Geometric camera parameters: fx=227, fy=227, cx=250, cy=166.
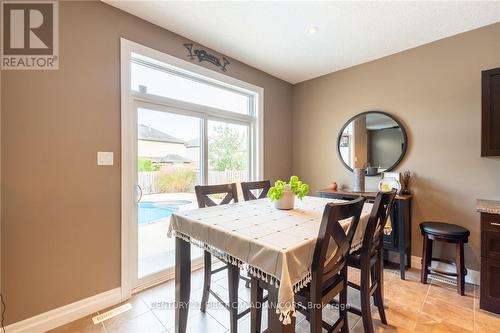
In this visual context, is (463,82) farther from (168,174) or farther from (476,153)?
(168,174)

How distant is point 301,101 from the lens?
398 centimetres

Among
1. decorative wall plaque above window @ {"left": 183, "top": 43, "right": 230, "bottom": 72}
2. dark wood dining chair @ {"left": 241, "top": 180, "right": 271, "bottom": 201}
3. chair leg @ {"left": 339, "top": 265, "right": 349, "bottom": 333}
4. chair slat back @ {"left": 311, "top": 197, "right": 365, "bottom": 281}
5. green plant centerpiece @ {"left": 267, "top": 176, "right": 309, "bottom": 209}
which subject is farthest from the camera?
decorative wall plaque above window @ {"left": 183, "top": 43, "right": 230, "bottom": 72}

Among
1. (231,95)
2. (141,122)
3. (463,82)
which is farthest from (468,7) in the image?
(141,122)

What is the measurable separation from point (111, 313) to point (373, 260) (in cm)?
222

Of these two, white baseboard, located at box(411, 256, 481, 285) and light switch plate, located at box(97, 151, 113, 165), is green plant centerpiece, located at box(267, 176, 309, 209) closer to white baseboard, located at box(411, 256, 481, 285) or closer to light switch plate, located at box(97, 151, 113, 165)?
light switch plate, located at box(97, 151, 113, 165)

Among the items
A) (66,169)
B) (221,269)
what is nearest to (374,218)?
(221,269)

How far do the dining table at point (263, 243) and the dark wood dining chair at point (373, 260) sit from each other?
3.1 inches

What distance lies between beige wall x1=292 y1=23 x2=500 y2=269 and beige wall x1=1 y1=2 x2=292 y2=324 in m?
2.89

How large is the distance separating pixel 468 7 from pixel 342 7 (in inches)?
45.2

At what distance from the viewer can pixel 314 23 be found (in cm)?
231

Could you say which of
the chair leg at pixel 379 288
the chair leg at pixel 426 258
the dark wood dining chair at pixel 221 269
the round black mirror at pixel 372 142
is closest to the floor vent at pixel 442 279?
the chair leg at pixel 426 258

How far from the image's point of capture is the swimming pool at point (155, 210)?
2.40 metres

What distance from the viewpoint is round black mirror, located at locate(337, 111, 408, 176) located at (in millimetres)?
2934

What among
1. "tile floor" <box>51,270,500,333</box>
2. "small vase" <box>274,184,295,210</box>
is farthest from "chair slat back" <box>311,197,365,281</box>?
"tile floor" <box>51,270,500,333</box>
